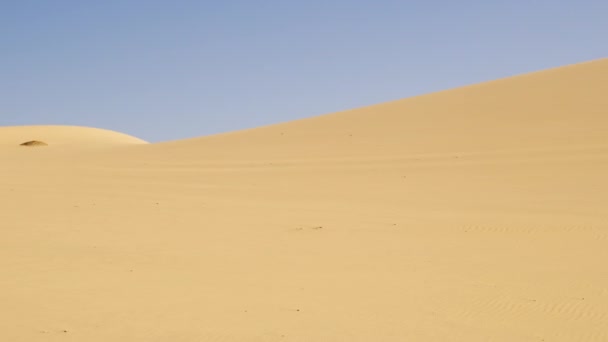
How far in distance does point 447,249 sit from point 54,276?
166 inches

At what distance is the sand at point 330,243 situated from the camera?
4547mm

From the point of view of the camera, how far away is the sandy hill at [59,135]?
4615 centimetres

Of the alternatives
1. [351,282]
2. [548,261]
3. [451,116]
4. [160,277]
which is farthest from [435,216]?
[451,116]

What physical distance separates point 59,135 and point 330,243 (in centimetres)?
4686

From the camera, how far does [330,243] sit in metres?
7.70

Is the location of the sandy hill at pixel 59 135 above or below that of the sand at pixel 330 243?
above

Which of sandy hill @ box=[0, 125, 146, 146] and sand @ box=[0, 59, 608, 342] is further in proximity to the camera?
sandy hill @ box=[0, 125, 146, 146]

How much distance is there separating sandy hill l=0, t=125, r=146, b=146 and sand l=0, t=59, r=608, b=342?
2857cm

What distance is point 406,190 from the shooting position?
42.8ft

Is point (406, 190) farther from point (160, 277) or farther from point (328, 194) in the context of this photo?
point (160, 277)

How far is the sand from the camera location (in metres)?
4.55

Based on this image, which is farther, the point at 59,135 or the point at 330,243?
the point at 59,135

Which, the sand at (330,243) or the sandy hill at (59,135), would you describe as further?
the sandy hill at (59,135)

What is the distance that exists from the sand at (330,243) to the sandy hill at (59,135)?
28568mm
